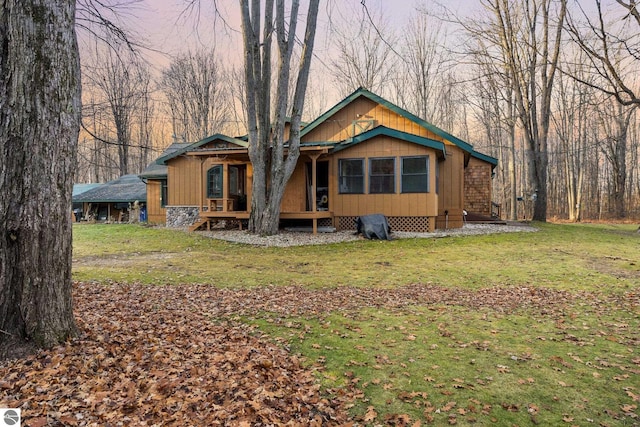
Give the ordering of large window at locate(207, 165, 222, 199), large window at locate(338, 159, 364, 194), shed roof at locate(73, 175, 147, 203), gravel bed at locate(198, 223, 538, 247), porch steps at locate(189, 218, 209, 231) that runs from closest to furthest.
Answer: gravel bed at locate(198, 223, 538, 247), large window at locate(338, 159, 364, 194), porch steps at locate(189, 218, 209, 231), large window at locate(207, 165, 222, 199), shed roof at locate(73, 175, 147, 203)

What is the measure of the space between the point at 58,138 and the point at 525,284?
678cm

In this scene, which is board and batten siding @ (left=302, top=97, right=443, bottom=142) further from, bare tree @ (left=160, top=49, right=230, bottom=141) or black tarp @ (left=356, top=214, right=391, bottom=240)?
bare tree @ (left=160, top=49, right=230, bottom=141)

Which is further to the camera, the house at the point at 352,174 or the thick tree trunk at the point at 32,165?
the house at the point at 352,174

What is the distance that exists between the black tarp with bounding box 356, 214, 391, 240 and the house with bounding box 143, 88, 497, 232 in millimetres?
1335

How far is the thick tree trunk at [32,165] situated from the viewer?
2887 mm

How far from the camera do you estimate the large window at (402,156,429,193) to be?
13.2m

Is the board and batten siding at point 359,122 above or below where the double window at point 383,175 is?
above

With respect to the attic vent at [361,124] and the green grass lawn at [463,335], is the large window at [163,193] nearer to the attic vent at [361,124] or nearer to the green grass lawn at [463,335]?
the attic vent at [361,124]

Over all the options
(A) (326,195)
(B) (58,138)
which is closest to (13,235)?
(B) (58,138)

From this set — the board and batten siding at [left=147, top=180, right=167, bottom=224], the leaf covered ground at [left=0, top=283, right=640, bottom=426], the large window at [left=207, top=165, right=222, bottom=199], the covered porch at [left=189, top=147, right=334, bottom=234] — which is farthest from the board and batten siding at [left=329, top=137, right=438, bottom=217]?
the board and batten siding at [left=147, top=180, right=167, bottom=224]

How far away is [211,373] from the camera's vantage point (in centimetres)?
294

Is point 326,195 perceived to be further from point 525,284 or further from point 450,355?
point 450,355

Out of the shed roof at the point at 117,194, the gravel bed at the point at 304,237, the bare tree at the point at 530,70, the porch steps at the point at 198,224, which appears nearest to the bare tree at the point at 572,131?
the bare tree at the point at 530,70

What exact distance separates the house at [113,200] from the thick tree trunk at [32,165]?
21017mm
